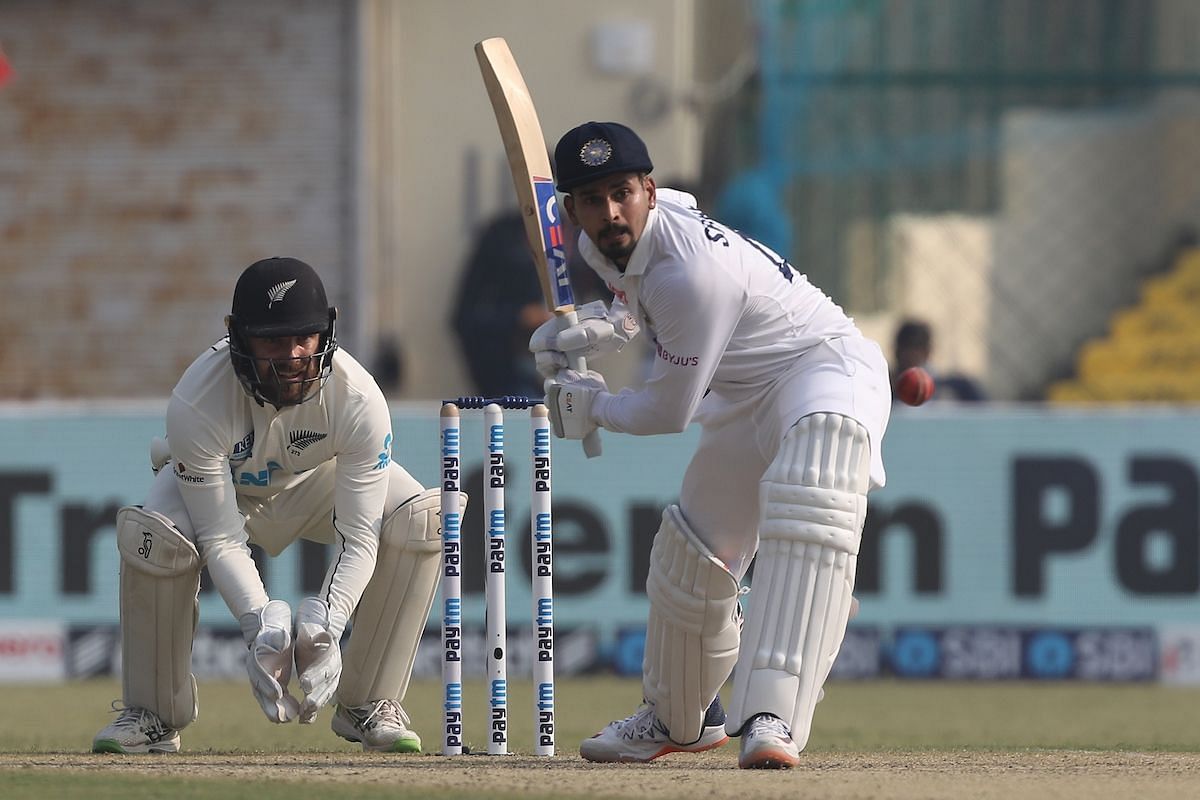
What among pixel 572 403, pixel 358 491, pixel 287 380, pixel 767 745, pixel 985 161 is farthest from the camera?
pixel 985 161

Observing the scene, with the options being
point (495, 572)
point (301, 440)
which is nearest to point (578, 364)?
point (495, 572)

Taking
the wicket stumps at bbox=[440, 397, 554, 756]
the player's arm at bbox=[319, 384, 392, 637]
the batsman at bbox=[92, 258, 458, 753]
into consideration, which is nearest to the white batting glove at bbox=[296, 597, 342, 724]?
the batsman at bbox=[92, 258, 458, 753]

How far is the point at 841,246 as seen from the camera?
12.6m

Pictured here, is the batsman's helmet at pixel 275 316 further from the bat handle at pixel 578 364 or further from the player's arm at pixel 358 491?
the bat handle at pixel 578 364

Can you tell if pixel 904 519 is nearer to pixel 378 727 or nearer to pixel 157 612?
pixel 378 727

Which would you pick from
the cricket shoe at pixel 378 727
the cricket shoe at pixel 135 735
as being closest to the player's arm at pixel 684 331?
the cricket shoe at pixel 378 727

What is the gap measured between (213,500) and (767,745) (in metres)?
1.49

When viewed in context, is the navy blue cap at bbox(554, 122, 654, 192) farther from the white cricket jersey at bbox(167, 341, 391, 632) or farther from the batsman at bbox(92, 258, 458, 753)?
the white cricket jersey at bbox(167, 341, 391, 632)

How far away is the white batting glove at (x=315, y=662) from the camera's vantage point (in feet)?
16.0

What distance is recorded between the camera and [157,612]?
17.7ft

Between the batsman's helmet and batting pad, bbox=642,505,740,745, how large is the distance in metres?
1.01

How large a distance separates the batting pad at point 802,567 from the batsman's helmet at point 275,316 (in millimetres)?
1120

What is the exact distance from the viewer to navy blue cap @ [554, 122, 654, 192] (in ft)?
16.0

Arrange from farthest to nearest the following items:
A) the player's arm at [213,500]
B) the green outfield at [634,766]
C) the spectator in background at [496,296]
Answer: the spectator in background at [496,296] < the player's arm at [213,500] < the green outfield at [634,766]
